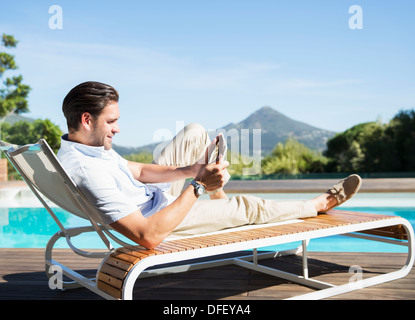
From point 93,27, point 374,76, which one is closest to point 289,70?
point 374,76

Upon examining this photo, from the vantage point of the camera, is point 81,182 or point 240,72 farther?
point 240,72

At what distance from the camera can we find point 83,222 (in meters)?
6.67

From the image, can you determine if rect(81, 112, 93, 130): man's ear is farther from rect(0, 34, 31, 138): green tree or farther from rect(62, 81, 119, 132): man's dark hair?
rect(0, 34, 31, 138): green tree

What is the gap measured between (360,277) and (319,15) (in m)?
23.6

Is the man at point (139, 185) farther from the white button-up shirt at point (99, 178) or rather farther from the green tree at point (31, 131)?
the green tree at point (31, 131)

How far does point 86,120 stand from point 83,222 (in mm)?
4985

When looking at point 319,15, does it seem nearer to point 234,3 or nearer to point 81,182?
point 234,3

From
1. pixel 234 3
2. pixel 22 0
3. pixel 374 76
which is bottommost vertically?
pixel 374 76

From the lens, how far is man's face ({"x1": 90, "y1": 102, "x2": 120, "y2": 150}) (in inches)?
78.9

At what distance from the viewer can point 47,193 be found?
7.70ft

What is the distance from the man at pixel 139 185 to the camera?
6.02 ft

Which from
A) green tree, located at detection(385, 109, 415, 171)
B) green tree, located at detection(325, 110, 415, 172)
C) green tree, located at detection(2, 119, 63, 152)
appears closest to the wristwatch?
green tree, located at detection(325, 110, 415, 172)

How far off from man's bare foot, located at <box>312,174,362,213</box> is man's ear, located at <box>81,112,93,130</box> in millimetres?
1511
